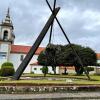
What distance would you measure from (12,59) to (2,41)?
6790mm

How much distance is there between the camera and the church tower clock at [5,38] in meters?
77.9

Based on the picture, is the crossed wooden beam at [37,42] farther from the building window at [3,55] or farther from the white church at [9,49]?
the building window at [3,55]

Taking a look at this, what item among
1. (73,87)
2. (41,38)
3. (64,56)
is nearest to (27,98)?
(73,87)

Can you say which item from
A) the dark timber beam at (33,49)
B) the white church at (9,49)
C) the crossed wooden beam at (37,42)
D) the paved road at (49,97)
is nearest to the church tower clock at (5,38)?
the white church at (9,49)

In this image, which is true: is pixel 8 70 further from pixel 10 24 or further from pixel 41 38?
pixel 10 24

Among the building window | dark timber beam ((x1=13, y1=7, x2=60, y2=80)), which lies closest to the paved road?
dark timber beam ((x1=13, y1=7, x2=60, y2=80))

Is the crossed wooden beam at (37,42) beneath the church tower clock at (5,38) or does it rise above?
beneath

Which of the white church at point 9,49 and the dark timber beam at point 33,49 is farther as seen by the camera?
the white church at point 9,49

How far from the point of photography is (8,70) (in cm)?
3766

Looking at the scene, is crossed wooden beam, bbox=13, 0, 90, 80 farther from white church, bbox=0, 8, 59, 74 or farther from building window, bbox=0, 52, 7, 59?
building window, bbox=0, 52, 7, 59

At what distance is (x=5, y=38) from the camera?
79688mm

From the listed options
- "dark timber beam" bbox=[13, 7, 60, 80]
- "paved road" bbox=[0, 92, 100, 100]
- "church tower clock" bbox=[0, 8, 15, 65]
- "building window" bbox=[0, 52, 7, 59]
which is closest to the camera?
"paved road" bbox=[0, 92, 100, 100]

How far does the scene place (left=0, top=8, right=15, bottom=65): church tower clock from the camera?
77.9 m

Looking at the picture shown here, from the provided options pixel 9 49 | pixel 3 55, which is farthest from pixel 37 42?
pixel 9 49
